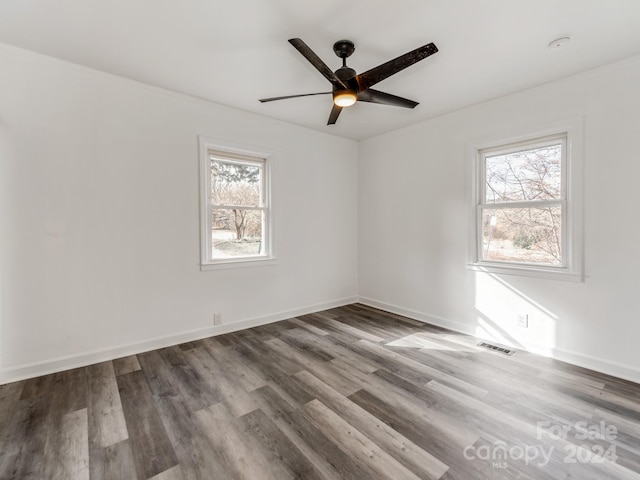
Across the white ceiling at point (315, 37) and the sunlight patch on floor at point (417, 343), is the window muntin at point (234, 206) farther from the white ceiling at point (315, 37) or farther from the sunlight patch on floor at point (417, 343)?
the sunlight patch on floor at point (417, 343)

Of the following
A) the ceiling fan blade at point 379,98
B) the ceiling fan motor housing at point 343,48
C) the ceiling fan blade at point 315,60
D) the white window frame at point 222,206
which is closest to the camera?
the ceiling fan blade at point 315,60

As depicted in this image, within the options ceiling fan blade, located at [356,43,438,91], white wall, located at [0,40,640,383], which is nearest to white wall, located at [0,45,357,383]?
white wall, located at [0,40,640,383]

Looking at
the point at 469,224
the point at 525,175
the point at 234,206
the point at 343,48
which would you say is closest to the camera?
the point at 343,48

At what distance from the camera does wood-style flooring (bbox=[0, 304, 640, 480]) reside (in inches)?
63.0

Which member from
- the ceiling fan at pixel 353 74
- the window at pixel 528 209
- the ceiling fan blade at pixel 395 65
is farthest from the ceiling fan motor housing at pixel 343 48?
the window at pixel 528 209

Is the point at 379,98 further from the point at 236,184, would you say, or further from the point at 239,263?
the point at 239,263

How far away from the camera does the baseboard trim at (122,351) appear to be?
96.9 inches

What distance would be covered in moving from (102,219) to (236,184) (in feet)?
4.82

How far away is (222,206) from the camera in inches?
140

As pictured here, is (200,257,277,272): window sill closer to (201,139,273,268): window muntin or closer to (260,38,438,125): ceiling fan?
(201,139,273,268): window muntin

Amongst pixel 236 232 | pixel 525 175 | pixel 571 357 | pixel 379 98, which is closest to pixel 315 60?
pixel 379 98

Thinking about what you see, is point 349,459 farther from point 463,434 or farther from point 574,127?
point 574,127

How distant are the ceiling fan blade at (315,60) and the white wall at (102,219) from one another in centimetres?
182

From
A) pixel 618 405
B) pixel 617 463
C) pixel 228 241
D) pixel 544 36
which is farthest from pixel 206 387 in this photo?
pixel 544 36
